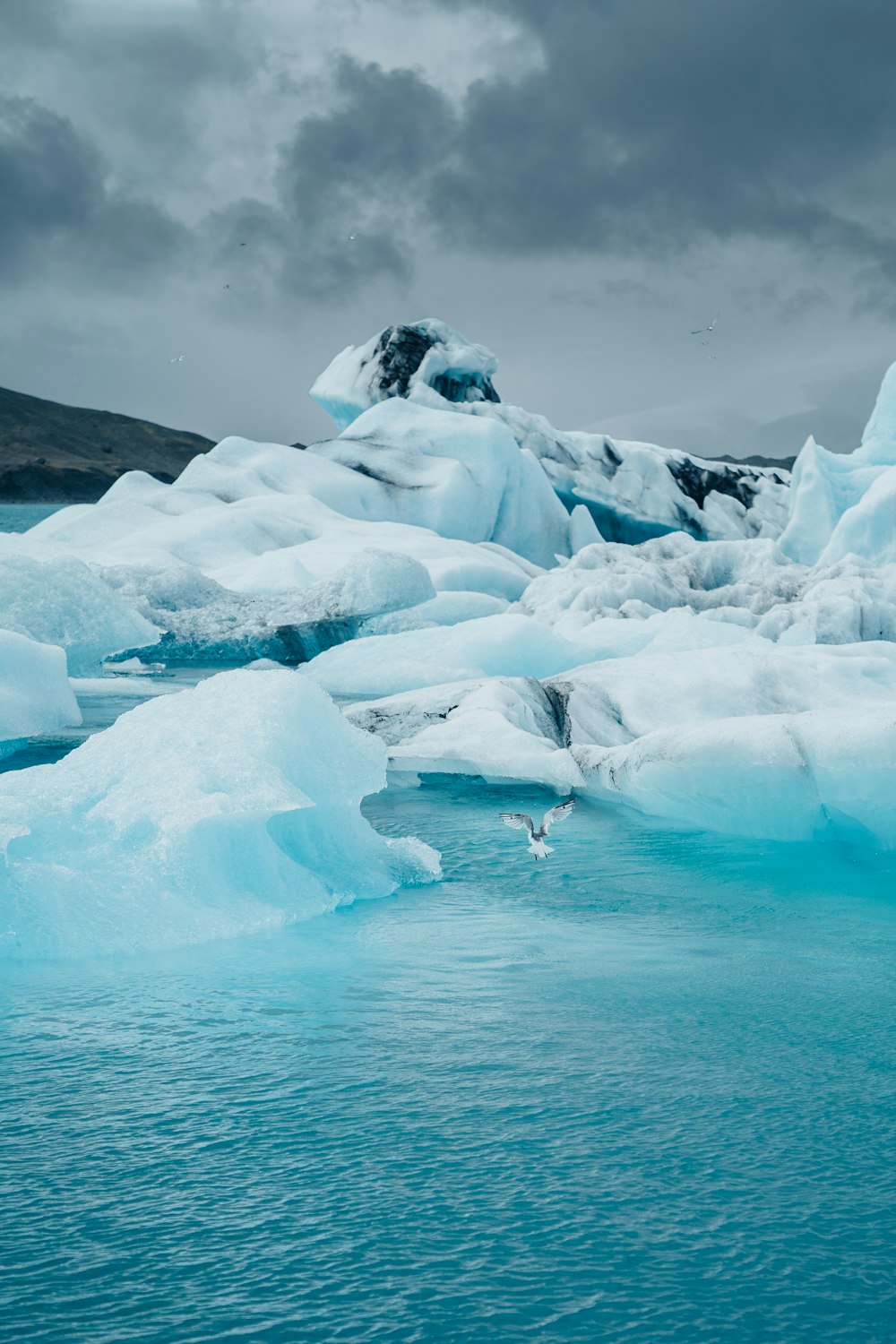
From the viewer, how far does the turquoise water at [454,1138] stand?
2686 millimetres

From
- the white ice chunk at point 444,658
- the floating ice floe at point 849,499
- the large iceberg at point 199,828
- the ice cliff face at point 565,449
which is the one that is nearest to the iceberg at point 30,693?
the large iceberg at point 199,828

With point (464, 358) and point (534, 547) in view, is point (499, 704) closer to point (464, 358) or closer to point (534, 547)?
point (534, 547)

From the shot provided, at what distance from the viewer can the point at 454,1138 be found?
3.43m

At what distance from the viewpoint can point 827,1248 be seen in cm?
291

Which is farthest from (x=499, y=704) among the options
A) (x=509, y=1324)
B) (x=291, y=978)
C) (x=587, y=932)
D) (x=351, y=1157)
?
(x=509, y=1324)

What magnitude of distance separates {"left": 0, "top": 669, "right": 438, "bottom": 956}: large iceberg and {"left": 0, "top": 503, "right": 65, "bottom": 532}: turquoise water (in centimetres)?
4601

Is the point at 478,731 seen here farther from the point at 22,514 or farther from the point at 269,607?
the point at 22,514

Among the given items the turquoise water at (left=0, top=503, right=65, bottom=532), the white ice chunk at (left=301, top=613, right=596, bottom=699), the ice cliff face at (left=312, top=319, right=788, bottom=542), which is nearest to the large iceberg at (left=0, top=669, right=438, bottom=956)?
the white ice chunk at (left=301, top=613, right=596, bottom=699)

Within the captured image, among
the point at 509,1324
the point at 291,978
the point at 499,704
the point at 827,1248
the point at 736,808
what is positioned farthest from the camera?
the point at 499,704

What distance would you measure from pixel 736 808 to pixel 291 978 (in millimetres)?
3836

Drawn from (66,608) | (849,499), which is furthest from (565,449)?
(66,608)

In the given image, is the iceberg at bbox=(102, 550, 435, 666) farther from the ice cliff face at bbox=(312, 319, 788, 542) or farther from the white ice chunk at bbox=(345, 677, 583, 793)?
the ice cliff face at bbox=(312, 319, 788, 542)

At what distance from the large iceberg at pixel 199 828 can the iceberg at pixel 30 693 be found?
305 centimetres

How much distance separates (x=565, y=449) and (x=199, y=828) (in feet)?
91.1
